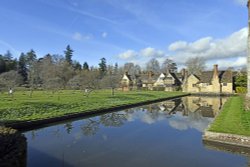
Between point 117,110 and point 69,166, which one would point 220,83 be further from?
point 69,166

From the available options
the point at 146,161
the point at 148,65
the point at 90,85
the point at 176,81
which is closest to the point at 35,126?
the point at 146,161

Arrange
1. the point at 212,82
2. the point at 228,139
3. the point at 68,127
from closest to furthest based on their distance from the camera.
Answer: 1. the point at 228,139
2. the point at 68,127
3. the point at 212,82

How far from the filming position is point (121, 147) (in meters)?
12.9

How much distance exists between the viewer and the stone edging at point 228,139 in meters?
12.3

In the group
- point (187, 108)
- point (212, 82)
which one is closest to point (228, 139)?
point (187, 108)

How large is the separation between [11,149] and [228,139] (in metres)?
10.2

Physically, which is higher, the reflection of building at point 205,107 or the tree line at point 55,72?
the tree line at point 55,72

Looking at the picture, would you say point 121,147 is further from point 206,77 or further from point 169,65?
point 169,65

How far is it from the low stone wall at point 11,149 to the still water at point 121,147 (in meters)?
1.68

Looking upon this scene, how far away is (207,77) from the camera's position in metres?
71.4

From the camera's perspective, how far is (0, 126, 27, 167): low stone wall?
283 inches

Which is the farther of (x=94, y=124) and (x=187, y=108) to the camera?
(x=187, y=108)

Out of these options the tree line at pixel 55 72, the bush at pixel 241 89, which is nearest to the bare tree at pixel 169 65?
the tree line at pixel 55 72

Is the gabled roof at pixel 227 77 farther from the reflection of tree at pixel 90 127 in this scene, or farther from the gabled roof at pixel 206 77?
the reflection of tree at pixel 90 127
